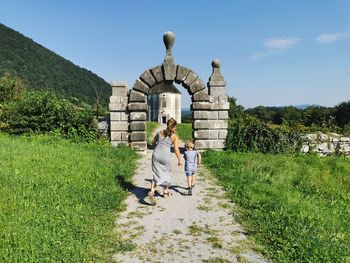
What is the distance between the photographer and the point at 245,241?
557cm

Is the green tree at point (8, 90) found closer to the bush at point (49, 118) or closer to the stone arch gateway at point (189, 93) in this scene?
the bush at point (49, 118)

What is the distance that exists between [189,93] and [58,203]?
339 inches

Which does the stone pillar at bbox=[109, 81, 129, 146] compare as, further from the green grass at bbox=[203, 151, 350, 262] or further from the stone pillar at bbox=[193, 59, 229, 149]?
the green grass at bbox=[203, 151, 350, 262]

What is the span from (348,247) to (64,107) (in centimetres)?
1287

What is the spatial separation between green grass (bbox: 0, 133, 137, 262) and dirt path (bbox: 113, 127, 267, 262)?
1.11 ft

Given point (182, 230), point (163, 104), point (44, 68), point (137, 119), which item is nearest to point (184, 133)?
point (137, 119)

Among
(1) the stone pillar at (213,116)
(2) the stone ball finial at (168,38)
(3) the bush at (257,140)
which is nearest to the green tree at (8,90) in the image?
(2) the stone ball finial at (168,38)

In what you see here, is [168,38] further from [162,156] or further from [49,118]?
[162,156]

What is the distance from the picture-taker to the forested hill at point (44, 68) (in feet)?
283

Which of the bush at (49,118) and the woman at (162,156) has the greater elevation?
the bush at (49,118)

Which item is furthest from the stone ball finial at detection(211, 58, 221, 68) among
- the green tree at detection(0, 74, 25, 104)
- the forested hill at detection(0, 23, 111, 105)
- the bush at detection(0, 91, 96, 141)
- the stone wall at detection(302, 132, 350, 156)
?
the forested hill at detection(0, 23, 111, 105)

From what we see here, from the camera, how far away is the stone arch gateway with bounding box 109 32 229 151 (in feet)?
45.0

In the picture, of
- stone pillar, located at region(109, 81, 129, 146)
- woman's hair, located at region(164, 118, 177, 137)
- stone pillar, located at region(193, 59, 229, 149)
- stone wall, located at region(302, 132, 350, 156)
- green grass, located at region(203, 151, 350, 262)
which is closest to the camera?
green grass, located at region(203, 151, 350, 262)

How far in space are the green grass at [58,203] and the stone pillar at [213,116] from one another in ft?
12.5
